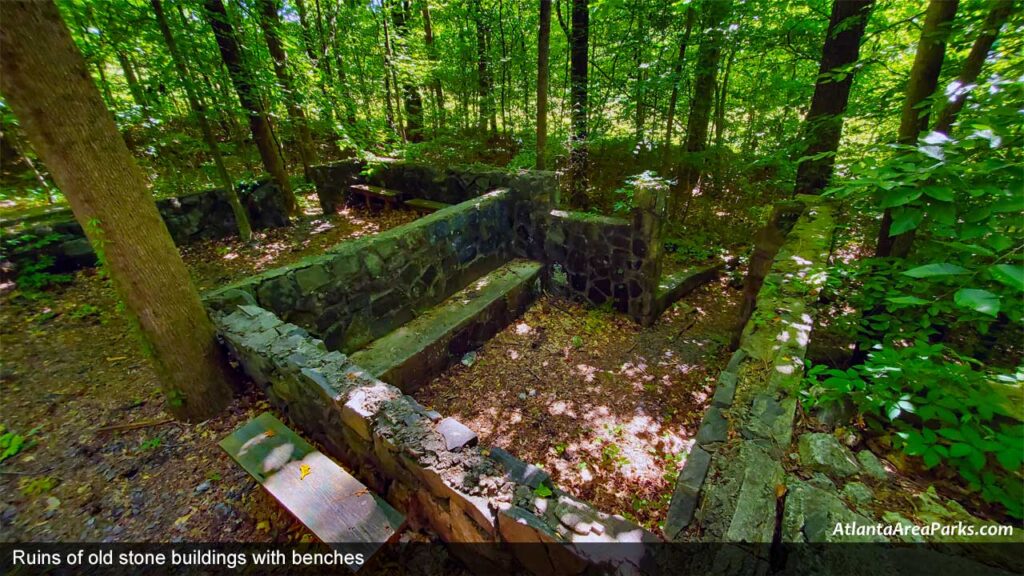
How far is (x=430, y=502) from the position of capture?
1.96m

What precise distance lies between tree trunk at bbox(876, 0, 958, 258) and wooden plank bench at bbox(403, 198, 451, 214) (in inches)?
212

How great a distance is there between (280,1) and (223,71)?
5.57 feet

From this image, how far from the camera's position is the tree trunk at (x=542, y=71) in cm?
537

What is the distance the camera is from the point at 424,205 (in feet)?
21.5

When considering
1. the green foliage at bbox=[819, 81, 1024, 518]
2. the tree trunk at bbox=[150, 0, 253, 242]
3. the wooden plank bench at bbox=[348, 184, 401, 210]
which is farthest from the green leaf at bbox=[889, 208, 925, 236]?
the wooden plank bench at bbox=[348, 184, 401, 210]

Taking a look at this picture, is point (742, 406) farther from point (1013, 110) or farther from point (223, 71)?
point (223, 71)

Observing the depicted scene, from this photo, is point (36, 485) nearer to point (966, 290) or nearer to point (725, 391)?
point (725, 391)

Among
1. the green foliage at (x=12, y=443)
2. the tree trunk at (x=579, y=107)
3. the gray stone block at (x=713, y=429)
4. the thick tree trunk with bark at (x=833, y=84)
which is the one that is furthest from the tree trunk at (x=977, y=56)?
the green foliage at (x=12, y=443)

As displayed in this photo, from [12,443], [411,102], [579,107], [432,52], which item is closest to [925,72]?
[579,107]

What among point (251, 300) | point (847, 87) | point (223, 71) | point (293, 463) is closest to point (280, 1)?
point (223, 71)

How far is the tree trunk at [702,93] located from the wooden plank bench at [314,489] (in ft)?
20.5

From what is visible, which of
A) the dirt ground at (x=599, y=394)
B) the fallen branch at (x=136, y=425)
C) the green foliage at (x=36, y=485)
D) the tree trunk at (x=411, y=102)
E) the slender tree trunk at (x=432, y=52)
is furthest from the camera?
the tree trunk at (x=411, y=102)

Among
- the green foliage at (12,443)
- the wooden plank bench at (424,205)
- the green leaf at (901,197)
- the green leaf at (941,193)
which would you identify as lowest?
the green foliage at (12,443)

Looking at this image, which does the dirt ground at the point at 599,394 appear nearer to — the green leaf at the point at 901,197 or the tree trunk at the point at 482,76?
the green leaf at the point at 901,197
